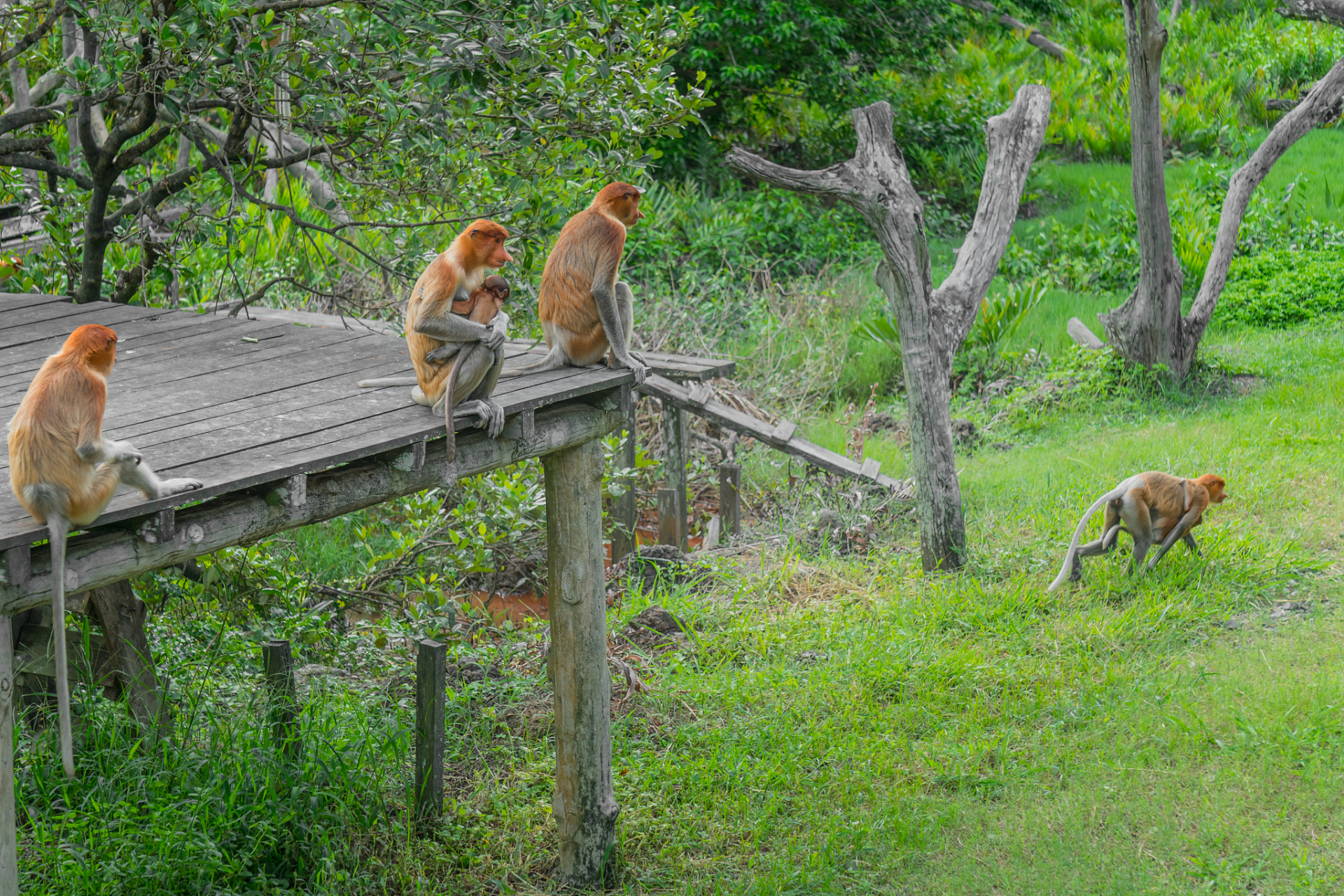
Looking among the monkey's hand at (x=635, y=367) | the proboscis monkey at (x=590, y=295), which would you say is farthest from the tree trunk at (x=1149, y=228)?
the monkey's hand at (x=635, y=367)

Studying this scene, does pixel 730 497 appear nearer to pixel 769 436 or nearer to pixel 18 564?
pixel 769 436

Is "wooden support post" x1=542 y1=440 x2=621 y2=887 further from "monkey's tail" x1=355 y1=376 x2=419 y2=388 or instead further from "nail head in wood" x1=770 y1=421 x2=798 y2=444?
"nail head in wood" x1=770 y1=421 x2=798 y2=444

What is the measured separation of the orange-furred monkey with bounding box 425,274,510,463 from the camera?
3260mm

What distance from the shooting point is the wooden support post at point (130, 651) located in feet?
13.5

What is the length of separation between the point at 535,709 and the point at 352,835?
4.25 feet

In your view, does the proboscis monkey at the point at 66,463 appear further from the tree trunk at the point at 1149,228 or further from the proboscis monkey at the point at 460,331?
the tree trunk at the point at 1149,228

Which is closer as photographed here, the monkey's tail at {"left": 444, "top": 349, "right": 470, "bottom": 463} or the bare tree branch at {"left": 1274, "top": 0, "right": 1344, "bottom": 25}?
the monkey's tail at {"left": 444, "top": 349, "right": 470, "bottom": 463}

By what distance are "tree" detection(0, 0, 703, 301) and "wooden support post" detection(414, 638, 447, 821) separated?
1.73m

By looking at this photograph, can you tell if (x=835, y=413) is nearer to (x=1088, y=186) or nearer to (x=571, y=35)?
(x=571, y=35)

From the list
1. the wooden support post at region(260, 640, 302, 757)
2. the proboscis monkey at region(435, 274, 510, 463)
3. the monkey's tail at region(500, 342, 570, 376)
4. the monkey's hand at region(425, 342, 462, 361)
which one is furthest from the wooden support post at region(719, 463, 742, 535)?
the monkey's hand at region(425, 342, 462, 361)

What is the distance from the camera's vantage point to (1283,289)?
10.9 m

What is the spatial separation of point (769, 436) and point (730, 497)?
1.53ft

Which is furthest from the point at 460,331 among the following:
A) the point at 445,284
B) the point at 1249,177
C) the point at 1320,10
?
the point at 1249,177

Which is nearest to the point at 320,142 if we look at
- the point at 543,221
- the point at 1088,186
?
the point at 543,221
